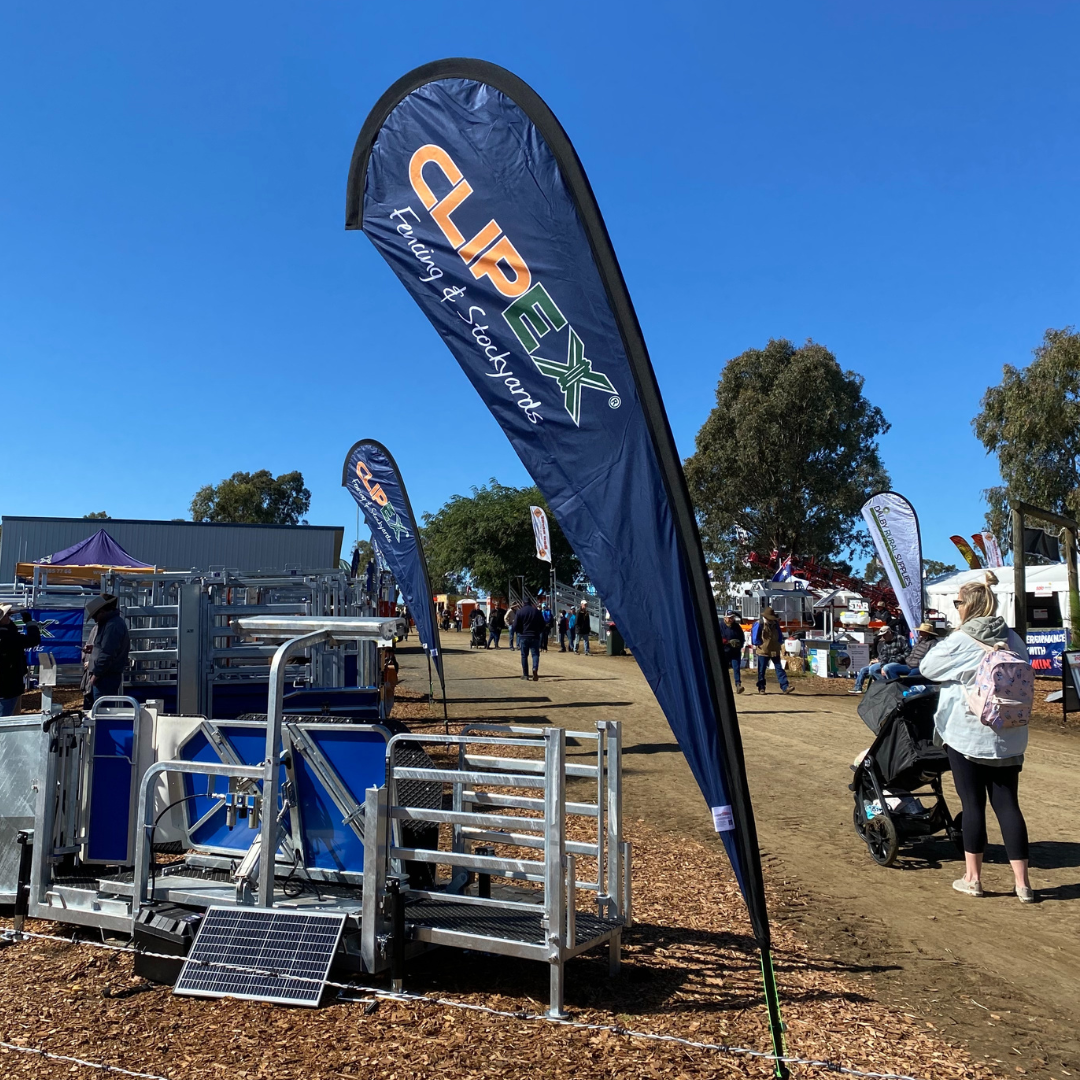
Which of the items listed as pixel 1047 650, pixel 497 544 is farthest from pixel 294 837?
pixel 497 544

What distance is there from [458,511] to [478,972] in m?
55.6

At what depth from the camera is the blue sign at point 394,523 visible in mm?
12344

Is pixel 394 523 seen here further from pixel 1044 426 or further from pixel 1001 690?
pixel 1044 426

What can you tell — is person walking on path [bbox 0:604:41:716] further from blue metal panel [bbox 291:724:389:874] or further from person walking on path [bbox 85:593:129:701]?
blue metal panel [bbox 291:724:389:874]

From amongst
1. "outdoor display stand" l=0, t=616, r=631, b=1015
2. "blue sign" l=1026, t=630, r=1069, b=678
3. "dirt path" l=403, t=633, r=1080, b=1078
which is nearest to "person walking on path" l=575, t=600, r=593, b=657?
"blue sign" l=1026, t=630, r=1069, b=678

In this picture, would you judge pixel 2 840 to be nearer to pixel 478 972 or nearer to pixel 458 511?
pixel 478 972

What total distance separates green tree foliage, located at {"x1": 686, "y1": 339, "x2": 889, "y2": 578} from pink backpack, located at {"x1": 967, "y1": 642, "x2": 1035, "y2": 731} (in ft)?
113

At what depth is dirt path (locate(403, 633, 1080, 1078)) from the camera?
4.14 m

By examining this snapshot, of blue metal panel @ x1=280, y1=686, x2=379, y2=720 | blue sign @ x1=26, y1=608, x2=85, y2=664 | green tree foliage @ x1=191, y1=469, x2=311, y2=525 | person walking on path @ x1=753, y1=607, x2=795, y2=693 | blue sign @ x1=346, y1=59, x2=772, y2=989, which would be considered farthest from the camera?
green tree foliage @ x1=191, y1=469, x2=311, y2=525

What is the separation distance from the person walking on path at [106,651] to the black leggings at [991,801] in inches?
283

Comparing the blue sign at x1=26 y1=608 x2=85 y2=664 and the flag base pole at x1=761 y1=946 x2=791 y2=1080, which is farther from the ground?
the blue sign at x1=26 y1=608 x2=85 y2=664

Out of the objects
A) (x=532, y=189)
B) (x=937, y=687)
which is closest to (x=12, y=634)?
(x=532, y=189)

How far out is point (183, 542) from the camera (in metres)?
42.8

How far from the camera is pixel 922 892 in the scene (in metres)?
6.06
